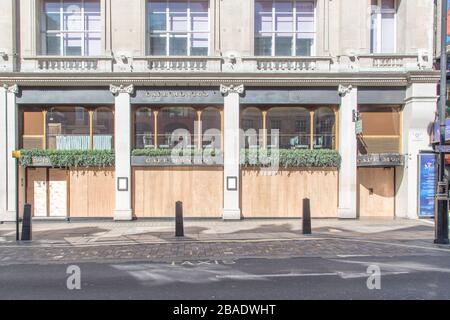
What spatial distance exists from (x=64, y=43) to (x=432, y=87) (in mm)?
14912

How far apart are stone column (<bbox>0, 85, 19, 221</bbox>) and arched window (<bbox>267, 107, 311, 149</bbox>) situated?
10175 millimetres

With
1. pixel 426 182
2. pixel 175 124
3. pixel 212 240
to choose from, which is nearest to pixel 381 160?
pixel 426 182

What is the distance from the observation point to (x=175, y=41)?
51.4 feet

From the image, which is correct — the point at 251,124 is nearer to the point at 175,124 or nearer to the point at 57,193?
the point at 175,124

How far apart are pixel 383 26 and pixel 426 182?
21.9 ft

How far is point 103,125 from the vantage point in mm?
Result: 15469

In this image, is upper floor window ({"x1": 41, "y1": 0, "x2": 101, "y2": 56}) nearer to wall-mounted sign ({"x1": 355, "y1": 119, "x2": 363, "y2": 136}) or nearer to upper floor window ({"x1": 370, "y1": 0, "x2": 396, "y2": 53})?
wall-mounted sign ({"x1": 355, "y1": 119, "x2": 363, "y2": 136})

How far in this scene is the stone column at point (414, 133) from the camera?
581 inches

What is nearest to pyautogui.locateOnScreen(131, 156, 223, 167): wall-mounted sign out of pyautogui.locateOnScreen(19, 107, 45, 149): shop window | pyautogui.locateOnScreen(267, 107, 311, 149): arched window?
pyautogui.locateOnScreen(267, 107, 311, 149): arched window

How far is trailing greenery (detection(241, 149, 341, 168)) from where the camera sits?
49.3ft

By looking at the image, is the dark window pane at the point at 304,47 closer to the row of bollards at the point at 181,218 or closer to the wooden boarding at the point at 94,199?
→ the row of bollards at the point at 181,218

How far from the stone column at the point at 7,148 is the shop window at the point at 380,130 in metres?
13.9

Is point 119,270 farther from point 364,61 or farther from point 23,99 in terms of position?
point 364,61

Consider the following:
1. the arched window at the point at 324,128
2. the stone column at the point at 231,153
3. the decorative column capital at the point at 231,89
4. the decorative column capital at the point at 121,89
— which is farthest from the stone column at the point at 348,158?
the decorative column capital at the point at 121,89
